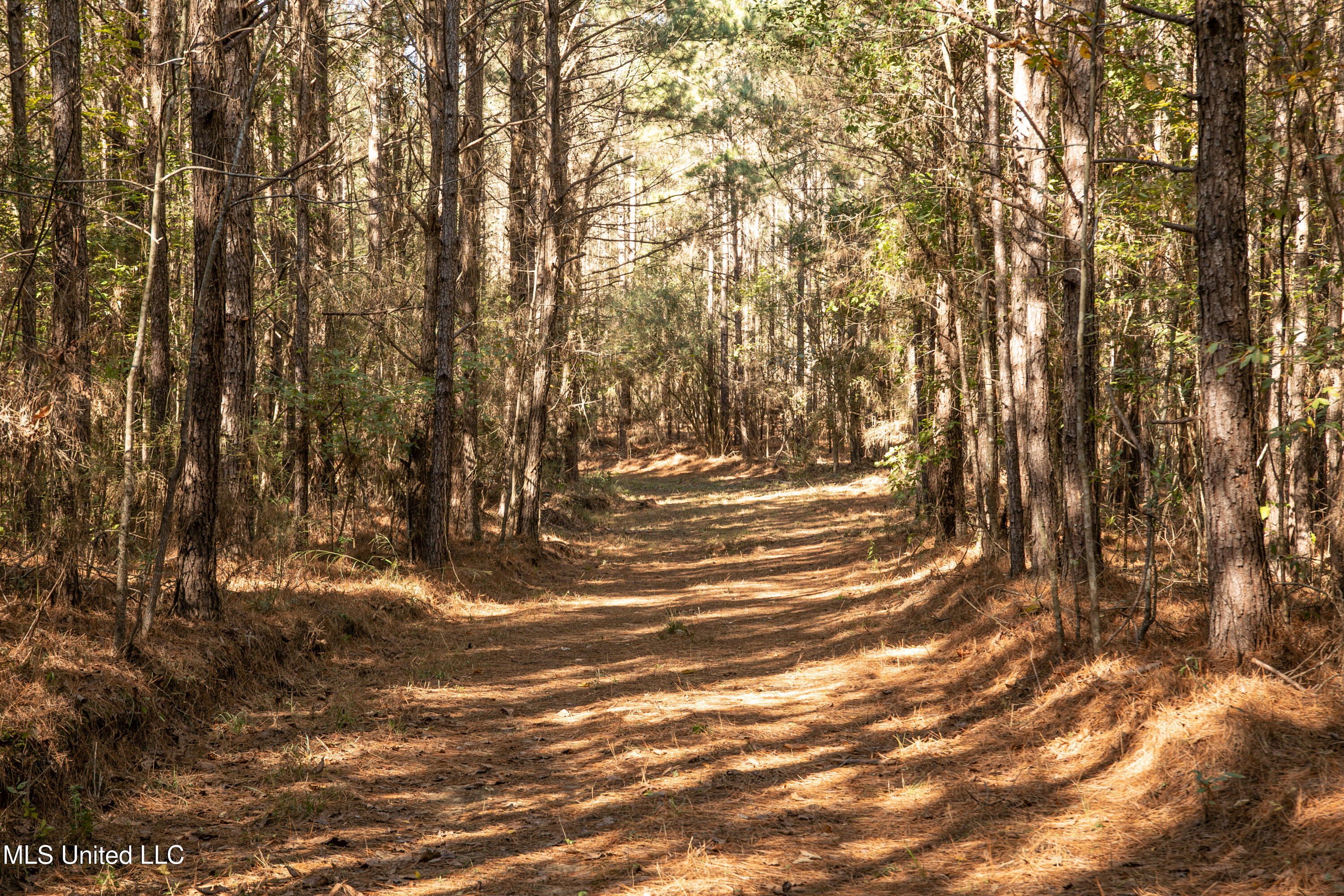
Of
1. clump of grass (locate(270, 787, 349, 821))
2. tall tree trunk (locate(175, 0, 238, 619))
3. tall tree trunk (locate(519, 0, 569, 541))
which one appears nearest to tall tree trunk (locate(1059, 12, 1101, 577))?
clump of grass (locate(270, 787, 349, 821))

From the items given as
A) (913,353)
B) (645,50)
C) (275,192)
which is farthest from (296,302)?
(913,353)

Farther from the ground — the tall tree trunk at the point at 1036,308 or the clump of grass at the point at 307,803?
the tall tree trunk at the point at 1036,308

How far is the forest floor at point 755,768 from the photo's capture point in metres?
4.10

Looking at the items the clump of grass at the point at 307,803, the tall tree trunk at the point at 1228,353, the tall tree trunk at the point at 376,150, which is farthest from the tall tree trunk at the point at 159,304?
the tall tree trunk at the point at 1228,353

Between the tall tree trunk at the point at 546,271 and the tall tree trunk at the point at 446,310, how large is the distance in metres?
2.40

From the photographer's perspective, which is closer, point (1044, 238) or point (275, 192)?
point (1044, 238)

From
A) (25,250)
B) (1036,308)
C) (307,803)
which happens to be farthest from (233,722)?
(1036,308)

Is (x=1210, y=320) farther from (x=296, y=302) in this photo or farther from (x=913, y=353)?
(x=296, y=302)

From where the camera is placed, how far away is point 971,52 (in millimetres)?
11273

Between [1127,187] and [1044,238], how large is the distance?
806 millimetres

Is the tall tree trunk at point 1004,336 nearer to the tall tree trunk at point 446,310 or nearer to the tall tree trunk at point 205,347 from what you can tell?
the tall tree trunk at point 446,310

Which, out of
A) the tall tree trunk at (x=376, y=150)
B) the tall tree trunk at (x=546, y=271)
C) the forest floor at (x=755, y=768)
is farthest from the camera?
the tall tree trunk at (x=376, y=150)

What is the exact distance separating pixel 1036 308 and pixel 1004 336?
1.08 metres

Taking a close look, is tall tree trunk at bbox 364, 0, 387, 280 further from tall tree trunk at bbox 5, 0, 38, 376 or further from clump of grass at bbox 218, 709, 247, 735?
clump of grass at bbox 218, 709, 247, 735
